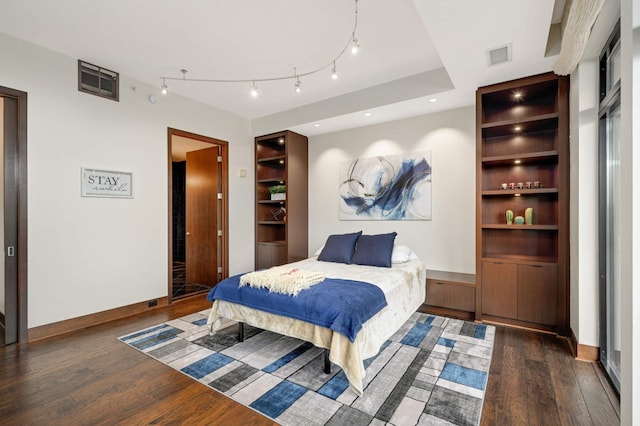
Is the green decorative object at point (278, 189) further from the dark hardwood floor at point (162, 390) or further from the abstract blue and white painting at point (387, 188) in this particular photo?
the dark hardwood floor at point (162, 390)

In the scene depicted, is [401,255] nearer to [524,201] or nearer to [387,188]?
[387,188]

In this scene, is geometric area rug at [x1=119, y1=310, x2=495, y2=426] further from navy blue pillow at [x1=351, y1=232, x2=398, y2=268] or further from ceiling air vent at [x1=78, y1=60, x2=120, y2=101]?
ceiling air vent at [x1=78, y1=60, x2=120, y2=101]

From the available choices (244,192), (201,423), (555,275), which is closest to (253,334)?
(201,423)

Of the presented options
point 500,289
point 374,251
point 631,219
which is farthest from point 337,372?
point 500,289

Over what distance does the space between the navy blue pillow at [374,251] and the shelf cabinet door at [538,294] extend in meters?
1.43

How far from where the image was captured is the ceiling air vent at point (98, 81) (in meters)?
3.42

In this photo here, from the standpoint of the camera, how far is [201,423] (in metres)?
1.86

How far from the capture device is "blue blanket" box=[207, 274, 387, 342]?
88.4 inches

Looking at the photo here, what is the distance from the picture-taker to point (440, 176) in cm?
426

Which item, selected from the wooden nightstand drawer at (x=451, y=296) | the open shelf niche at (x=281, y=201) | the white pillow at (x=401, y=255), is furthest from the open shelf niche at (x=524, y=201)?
the open shelf niche at (x=281, y=201)

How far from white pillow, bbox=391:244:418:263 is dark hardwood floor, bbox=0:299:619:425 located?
4.41 ft

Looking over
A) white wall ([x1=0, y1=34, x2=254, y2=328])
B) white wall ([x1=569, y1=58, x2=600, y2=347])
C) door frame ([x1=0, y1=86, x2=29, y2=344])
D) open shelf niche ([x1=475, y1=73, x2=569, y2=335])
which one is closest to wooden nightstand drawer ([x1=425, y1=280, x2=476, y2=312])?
open shelf niche ([x1=475, y1=73, x2=569, y2=335])

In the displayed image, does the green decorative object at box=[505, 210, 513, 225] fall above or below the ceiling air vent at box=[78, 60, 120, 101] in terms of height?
below

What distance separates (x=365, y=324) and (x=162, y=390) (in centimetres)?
158
